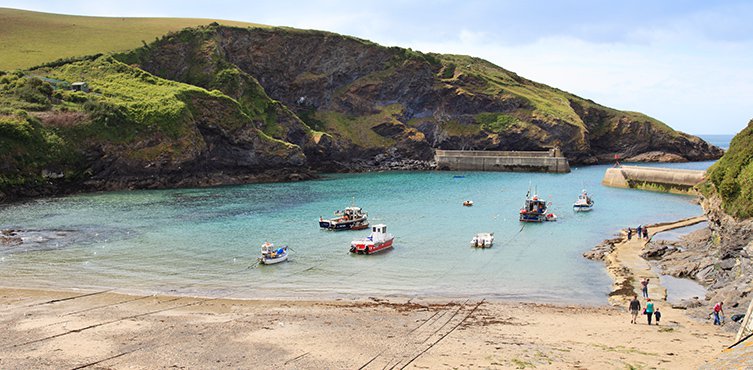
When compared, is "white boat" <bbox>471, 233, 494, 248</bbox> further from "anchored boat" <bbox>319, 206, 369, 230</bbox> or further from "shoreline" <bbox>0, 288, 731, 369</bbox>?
"shoreline" <bbox>0, 288, 731, 369</bbox>

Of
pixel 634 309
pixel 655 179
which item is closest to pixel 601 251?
pixel 634 309

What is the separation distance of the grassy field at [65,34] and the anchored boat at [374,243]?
9110cm

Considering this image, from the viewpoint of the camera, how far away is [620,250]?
1997 inches

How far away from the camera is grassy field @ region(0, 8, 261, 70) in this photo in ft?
400

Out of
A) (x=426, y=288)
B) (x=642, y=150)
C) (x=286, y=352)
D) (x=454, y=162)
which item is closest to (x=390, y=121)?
(x=454, y=162)

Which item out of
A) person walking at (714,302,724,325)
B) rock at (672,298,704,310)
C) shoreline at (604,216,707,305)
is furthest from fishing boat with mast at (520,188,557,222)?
person walking at (714,302,724,325)

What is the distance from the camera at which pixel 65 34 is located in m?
139

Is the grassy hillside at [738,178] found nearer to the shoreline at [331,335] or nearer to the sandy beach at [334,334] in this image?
the sandy beach at [334,334]

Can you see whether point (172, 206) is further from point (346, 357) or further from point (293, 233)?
point (346, 357)

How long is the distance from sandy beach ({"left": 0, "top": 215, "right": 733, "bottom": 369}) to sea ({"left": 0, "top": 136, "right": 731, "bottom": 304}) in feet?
9.52

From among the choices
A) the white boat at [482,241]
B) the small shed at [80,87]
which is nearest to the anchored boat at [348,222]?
the white boat at [482,241]

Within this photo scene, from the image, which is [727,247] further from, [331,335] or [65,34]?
[65,34]

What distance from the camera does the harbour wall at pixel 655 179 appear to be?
319 feet

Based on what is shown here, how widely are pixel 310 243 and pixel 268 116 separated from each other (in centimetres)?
8166
